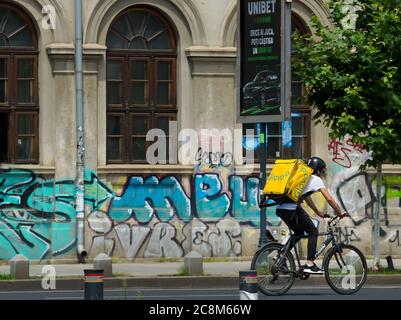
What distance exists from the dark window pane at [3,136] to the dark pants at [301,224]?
964 centimetres

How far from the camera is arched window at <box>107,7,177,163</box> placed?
27.3m

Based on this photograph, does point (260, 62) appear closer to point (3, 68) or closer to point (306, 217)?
point (306, 217)

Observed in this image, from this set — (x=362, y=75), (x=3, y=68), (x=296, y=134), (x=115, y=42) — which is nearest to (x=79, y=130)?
(x=3, y=68)

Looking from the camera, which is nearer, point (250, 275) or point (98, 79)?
point (250, 275)

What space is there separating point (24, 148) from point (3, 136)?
0.48 meters

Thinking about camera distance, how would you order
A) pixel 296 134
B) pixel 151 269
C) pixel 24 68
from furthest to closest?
pixel 296 134, pixel 24 68, pixel 151 269

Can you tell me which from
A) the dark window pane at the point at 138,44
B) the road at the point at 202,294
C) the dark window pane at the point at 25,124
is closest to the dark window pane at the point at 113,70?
the dark window pane at the point at 138,44

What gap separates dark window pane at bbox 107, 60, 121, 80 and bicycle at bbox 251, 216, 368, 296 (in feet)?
31.5

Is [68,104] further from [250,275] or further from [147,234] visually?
[250,275]

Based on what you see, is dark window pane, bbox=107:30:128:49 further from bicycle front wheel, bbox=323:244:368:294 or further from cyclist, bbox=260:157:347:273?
bicycle front wheel, bbox=323:244:368:294

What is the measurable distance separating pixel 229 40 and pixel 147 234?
4331 millimetres

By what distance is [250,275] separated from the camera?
41.8ft

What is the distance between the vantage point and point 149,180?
89.1 feet
